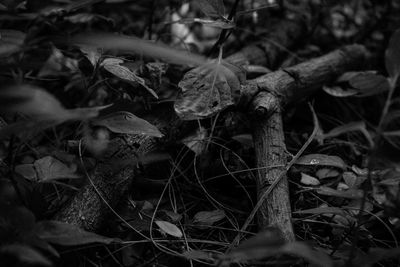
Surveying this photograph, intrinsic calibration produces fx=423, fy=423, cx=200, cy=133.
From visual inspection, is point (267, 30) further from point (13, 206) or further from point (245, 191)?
point (13, 206)

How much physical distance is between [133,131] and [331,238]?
560mm

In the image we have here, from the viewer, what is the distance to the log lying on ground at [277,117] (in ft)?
3.08

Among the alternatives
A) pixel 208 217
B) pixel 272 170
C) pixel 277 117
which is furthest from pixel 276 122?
pixel 208 217

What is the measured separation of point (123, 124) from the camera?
85cm

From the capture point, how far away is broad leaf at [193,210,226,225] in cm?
100

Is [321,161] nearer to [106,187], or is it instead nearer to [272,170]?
[272,170]

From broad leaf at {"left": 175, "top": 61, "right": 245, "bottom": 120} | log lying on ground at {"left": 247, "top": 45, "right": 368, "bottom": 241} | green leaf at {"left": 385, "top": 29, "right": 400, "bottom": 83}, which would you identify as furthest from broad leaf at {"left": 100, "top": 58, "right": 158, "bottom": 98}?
green leaf at {"left": 385, "top": 29, "right": 400, "bottom": 83}

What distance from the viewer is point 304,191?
109cm

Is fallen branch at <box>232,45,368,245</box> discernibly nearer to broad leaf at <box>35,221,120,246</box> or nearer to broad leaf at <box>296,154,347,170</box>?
broad leaf at <box>296,154,347,170</box>

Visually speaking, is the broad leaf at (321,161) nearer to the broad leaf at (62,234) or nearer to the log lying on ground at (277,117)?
the log lying on ground at (277,117)

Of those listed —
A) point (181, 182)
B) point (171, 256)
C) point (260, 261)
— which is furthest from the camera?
point (181, 182)

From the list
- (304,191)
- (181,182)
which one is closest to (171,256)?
(181,182)

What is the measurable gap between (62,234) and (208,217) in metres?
0.39

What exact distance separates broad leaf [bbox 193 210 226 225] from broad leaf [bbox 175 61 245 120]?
238 mm
